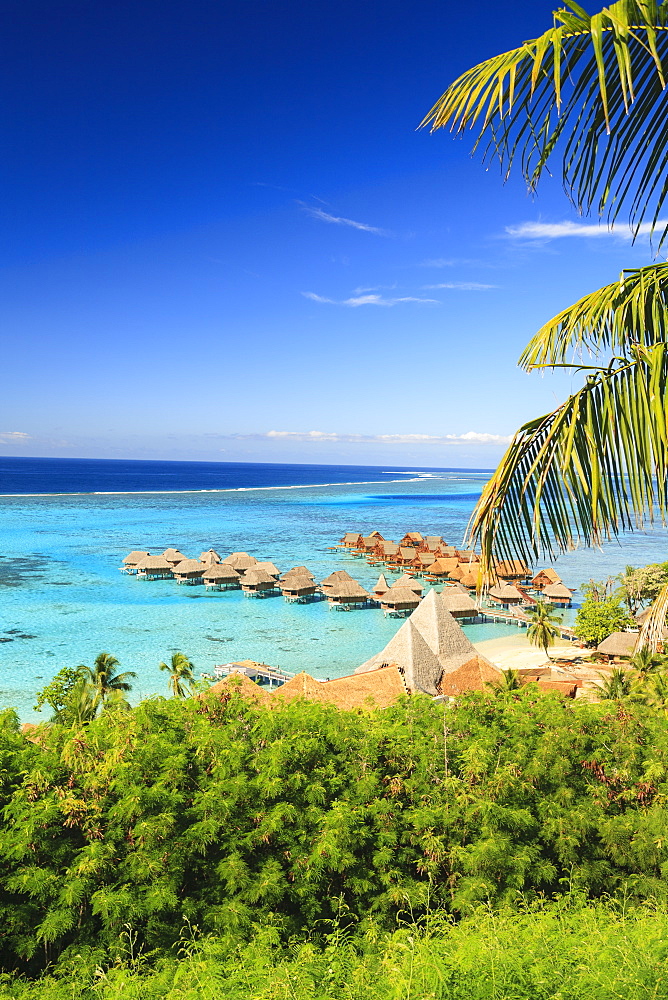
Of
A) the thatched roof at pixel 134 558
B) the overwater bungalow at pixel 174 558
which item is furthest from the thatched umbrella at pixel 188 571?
the thatched roof at pixel 134 558

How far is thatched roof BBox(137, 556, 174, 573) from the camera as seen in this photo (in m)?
38.4

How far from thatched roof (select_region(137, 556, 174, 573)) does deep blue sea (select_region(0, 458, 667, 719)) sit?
4.23 feet

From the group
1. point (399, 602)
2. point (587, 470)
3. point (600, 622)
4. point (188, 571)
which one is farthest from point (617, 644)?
point (188, 571)

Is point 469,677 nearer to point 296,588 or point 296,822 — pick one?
point 296,822

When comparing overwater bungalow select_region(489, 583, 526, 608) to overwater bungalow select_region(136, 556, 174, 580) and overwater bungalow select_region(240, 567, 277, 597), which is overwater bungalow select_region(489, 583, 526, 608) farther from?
overwater bungalow select_region(136, 556, 174, 580)

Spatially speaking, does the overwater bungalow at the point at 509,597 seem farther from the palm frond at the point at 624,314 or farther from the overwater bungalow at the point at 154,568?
the palm frond at the point at 624,314

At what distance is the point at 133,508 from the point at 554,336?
8572 centimetres

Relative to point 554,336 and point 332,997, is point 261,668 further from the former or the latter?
point 554,336

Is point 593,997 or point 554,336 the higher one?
point 554,336

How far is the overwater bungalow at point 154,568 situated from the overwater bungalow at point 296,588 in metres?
9.29

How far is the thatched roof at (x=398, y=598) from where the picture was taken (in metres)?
30.0

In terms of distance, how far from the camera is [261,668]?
19500 millimetres

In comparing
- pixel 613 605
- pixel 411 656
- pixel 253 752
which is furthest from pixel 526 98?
pixel 613 605

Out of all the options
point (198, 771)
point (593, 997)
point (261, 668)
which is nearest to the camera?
point (593, 997)
